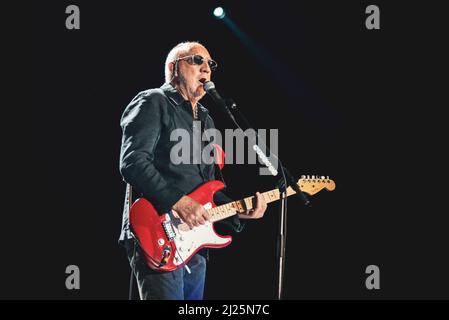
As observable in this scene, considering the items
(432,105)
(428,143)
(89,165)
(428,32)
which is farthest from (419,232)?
(89,165)

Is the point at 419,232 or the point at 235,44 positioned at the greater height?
the point at 235,44

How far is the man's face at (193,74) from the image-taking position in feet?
8.59

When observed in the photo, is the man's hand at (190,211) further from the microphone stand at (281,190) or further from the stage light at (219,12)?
the stage light at (219,12)

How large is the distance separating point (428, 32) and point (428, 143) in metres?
0.98

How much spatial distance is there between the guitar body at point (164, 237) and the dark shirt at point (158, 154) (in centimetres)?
6

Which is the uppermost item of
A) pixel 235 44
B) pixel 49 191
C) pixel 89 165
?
pixel 235 44

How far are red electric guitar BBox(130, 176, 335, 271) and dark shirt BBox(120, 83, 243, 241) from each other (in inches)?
2.3

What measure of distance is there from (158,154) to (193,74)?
23.4 inches

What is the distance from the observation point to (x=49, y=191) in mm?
3410

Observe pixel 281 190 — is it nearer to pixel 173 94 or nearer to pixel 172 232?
pixel 172 232

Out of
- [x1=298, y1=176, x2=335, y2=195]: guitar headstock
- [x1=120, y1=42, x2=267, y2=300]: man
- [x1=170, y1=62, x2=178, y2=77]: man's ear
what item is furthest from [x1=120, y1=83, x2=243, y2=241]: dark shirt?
[x1=298, y1=176, x2=335, y2=195]: guitar headstock

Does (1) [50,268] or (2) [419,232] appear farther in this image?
(2) [419,232]

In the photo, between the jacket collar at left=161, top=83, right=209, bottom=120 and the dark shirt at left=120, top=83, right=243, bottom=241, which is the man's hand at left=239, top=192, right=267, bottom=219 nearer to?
the dark shirt at left=120, top=83, right=243, bottom=241

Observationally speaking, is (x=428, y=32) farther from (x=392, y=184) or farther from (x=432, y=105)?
(x=392, y=184)
